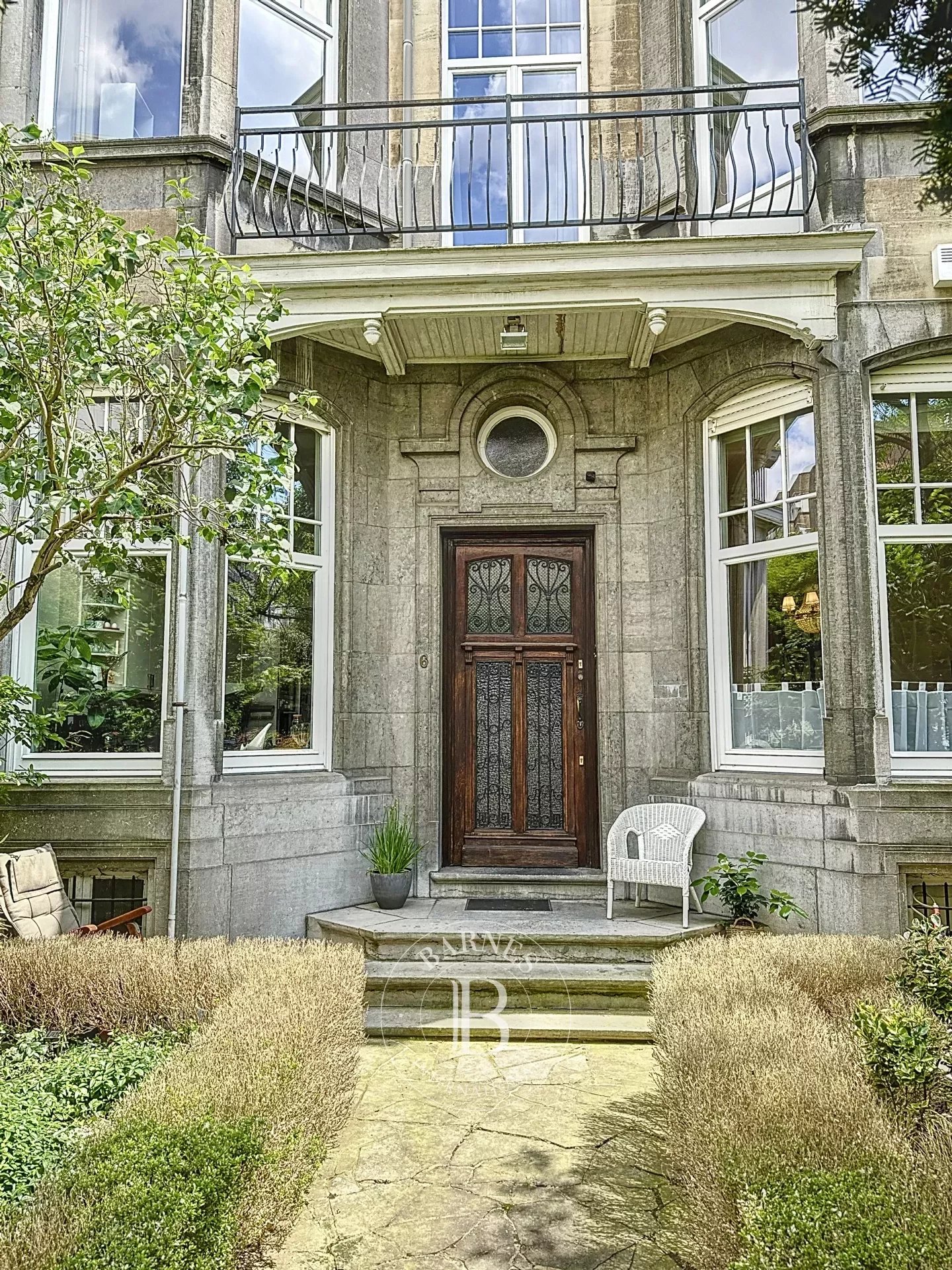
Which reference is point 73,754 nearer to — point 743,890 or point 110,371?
point 110,371

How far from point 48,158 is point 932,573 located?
Result: 5913 mm

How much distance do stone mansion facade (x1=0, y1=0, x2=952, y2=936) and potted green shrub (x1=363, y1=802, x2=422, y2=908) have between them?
207mm

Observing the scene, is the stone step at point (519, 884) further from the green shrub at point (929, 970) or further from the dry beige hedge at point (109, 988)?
the green shrub at point (929, 970)

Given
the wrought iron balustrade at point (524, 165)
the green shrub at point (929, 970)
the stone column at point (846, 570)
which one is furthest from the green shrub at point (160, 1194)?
the wrought iron balustrade at point (524, 165)

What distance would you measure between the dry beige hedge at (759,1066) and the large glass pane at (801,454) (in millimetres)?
3007

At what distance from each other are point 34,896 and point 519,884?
10.2 feet

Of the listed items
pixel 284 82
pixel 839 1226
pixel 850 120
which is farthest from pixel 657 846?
pixel 284 82

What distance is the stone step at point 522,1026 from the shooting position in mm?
4797

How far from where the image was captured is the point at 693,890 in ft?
20.0

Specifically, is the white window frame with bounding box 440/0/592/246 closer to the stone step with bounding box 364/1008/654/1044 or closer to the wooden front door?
the wooden front door

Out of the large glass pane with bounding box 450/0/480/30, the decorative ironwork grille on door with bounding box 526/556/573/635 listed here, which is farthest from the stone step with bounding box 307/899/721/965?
the large glass pane with bounding box 450/0/480/30

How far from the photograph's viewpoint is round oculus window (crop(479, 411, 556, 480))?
7.06 meters

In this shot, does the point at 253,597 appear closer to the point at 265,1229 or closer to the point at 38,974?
the point at 38,974

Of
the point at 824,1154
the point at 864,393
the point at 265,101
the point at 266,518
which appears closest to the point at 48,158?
the point at 265,101
